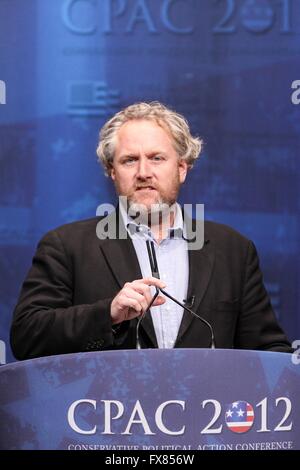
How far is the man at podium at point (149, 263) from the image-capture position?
3234 millimetres

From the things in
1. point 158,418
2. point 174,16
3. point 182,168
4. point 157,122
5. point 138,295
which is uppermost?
point 174,16

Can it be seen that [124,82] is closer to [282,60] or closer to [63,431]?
[282,60]

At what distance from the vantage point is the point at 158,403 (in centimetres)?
245

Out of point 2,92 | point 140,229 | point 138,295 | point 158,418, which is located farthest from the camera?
point 2,92

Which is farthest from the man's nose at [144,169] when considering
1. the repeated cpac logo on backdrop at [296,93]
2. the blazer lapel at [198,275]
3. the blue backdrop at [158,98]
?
the repeated cpac logo on backdrop at [296,93]

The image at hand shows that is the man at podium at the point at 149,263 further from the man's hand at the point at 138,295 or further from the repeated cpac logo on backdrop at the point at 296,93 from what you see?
the repeated cpac logo on backdrop at the point at 296,93

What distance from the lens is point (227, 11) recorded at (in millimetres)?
3975

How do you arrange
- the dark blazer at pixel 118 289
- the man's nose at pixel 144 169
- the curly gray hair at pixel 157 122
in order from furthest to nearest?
1. the curly gray hair at pixel 157 122
2. the man's nose at pixel 144 169
3. the dark blazer at pixel 118 289

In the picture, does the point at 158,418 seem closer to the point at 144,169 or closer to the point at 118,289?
the point at 118,289

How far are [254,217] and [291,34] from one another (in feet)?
2.21

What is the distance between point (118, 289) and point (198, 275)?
25 centimetres

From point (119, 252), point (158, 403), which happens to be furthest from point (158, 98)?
point (158, 403)

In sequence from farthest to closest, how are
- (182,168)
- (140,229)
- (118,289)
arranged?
(182,168) < (140,229) < (118,289)

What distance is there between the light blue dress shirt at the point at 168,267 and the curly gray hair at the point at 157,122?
0.63 ft
